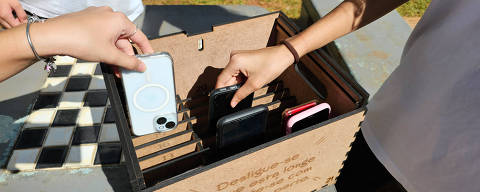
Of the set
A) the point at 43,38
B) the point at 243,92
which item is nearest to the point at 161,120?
the point at 243,92

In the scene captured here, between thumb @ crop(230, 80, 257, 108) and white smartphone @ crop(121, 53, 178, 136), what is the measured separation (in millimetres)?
171

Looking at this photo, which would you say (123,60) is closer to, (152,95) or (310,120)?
(152,95)

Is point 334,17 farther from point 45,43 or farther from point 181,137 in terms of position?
point 45,43

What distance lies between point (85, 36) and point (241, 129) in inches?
15.1

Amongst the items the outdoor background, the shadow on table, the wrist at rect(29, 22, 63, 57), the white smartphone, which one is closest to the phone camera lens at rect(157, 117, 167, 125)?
the white smartphone

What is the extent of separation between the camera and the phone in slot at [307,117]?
0.72 metres

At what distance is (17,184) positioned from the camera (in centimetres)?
83

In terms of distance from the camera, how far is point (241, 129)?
69 centimetres

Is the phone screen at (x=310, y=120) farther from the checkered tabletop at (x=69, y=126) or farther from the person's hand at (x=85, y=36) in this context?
the checkered tabletop at (x=69, y=126)

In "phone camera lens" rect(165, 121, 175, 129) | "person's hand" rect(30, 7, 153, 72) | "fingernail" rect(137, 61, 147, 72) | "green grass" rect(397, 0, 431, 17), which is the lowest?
"green grass" rect(397, 0, 431, 17)

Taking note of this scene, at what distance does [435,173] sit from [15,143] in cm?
121

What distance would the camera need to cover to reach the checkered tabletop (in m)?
0.92

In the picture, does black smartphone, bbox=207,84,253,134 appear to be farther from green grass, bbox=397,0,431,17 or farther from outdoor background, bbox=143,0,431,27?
green grass, bbox=397,0,431,17

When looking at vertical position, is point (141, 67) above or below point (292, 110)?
above
